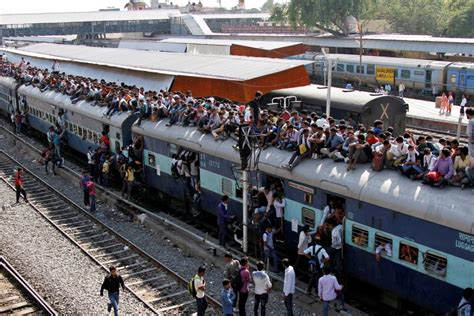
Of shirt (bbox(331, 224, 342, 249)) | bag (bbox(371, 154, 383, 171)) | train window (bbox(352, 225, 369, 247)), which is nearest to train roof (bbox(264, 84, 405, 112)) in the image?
bag (bbox(371, 154, 383, 171))

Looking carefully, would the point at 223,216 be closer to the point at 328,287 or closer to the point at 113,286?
the point at 113,286

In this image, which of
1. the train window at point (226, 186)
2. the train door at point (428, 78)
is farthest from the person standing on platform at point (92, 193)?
the train door at point (428, 78)

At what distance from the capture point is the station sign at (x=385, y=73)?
52.6 meters

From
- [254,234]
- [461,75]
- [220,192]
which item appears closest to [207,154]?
[220,192]

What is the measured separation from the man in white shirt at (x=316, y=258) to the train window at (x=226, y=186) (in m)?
4.23

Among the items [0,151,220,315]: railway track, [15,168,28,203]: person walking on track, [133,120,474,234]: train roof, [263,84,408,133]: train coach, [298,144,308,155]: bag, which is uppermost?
[298,144,308,155]: bag

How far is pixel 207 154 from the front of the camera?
734 inches

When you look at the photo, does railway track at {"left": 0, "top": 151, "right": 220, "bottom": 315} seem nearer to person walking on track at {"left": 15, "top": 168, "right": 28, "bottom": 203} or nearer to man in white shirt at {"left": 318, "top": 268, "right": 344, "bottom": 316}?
person walking on track at {"left": 15, "top": 168, "right": 28, "bottom": 203}

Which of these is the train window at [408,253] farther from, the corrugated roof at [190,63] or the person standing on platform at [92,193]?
the corrugated roof at [190,63]

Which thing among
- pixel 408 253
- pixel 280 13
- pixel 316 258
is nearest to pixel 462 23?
pixel 280 13

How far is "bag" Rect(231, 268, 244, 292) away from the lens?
43.9 ft

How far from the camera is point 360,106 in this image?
2633cm

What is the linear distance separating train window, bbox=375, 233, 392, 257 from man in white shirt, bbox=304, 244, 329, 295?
3.78 ft

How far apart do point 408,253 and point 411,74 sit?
41.3m
